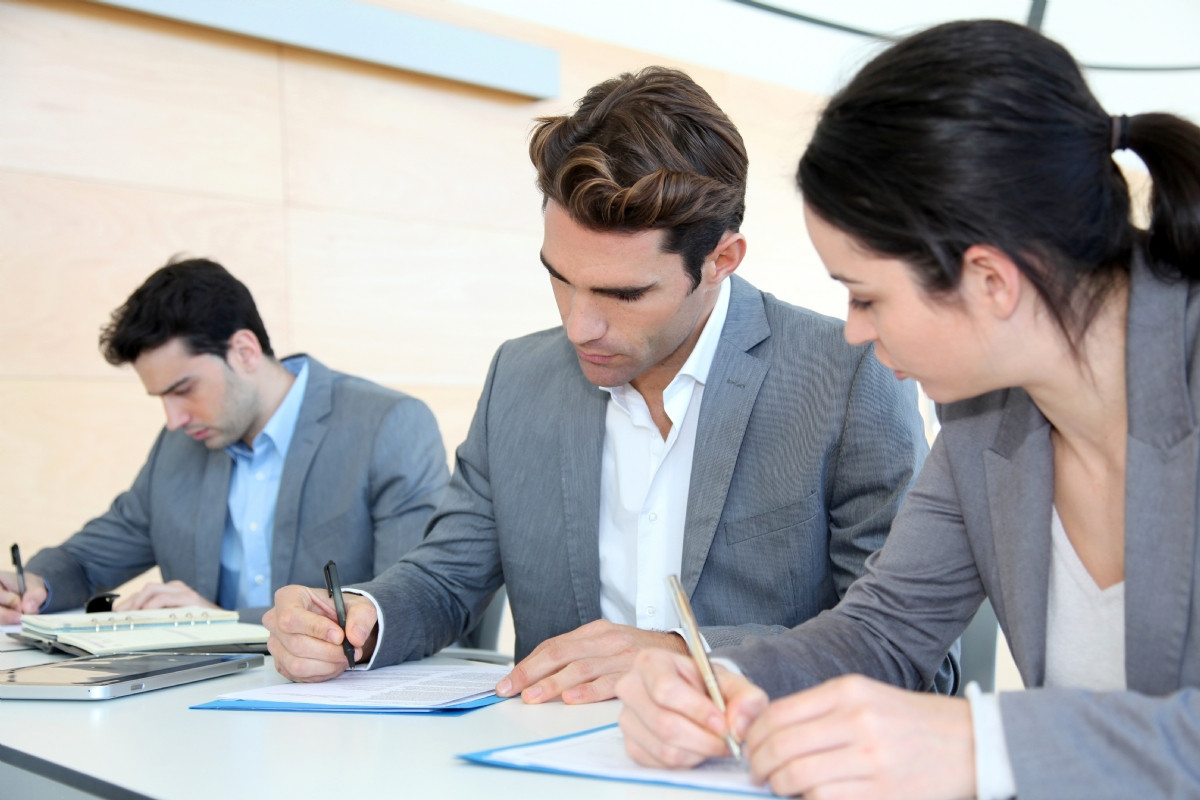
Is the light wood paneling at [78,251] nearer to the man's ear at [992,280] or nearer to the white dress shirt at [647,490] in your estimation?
the white dress shirt at [647,490]

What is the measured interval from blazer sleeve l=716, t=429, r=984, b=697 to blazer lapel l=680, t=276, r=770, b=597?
0.39m

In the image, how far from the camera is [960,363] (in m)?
1.10

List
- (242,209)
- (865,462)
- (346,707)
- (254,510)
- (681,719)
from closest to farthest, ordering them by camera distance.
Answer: (681,719), (346,707), (865,462), (254,510), (242,209)

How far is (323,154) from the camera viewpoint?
3.75m

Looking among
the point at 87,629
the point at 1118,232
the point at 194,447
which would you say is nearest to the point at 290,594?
the point at 87,629

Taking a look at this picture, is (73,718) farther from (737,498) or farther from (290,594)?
(737,498)

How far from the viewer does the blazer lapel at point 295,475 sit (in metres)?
2.63

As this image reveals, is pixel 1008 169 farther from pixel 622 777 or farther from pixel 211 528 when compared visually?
pixel 211 528

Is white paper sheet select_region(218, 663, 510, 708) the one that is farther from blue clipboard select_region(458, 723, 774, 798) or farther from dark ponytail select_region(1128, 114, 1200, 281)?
dark ponytail select_region(1128, 114, 1200, 281)

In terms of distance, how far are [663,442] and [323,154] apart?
234 centimetres

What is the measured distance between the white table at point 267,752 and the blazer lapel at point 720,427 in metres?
0.46

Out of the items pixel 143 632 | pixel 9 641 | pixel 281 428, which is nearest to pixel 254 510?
pixel 281 428

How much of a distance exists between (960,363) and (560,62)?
139 inches

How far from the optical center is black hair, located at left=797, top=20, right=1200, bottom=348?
1.01 meters
